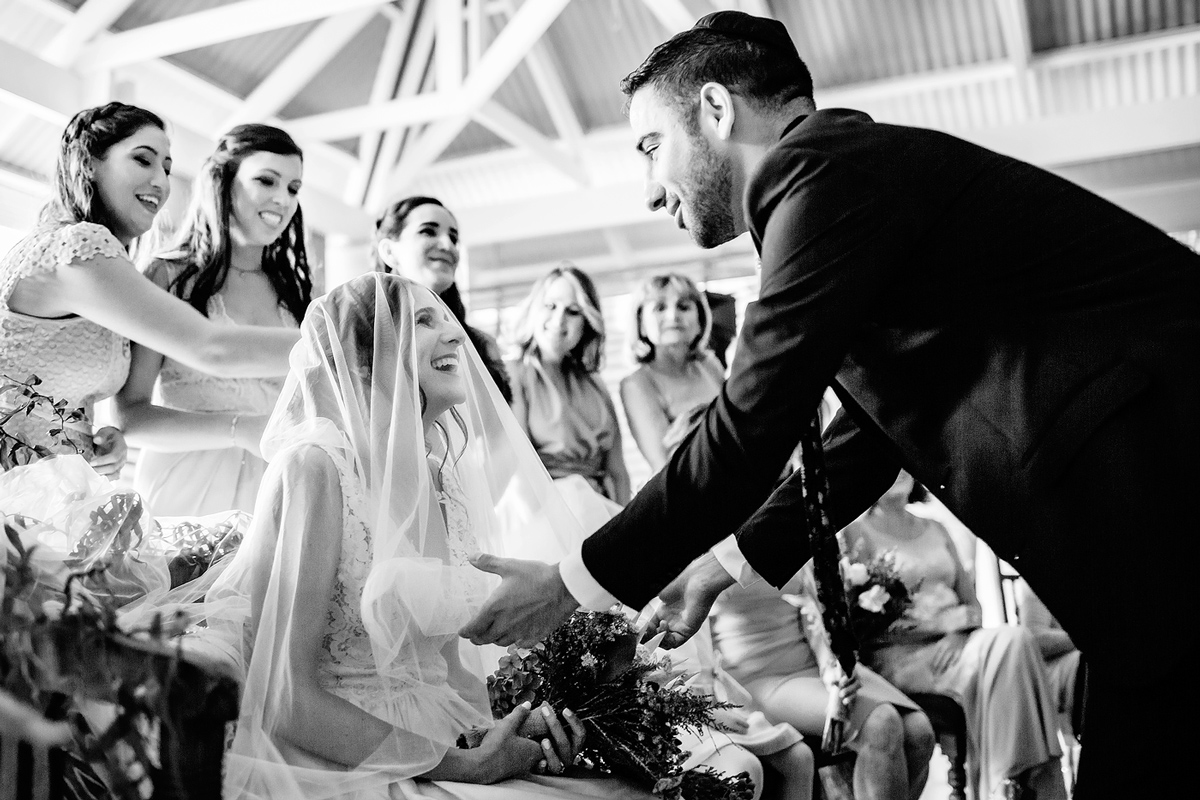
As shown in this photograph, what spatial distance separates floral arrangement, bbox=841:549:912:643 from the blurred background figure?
1.50 m

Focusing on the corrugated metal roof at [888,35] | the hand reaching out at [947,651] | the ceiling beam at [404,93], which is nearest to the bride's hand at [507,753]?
the hand reaching out at [947,651]

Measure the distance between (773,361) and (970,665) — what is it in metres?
3.32

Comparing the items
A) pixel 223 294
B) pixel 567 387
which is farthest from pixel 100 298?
pixel 567 387

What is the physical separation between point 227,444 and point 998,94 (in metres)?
8.67

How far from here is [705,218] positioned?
2092mm

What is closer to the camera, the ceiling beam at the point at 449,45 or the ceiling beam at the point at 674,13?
the ceiling beam at the point at 674,13

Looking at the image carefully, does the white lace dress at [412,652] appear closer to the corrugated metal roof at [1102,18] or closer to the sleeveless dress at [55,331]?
the sleeveless dress at [55,331]

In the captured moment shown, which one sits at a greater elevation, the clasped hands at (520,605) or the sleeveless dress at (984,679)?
the clasped hands at (520,605)

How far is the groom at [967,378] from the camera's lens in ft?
4.98

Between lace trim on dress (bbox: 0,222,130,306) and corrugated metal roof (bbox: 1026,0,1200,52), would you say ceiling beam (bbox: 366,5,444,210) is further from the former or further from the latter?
lace trim on dress (bbox: 0,222,130,306)

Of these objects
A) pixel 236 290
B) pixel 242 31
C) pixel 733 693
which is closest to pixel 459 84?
pixel 242 31

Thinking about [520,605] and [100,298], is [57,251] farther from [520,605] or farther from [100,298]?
[520,605]

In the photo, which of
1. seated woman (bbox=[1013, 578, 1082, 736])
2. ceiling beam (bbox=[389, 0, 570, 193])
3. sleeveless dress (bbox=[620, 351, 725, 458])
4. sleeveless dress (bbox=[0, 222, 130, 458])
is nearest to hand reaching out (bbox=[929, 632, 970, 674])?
seated woman (bbox=[1013, 578, 1082, 736])

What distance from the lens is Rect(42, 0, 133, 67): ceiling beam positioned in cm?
705
